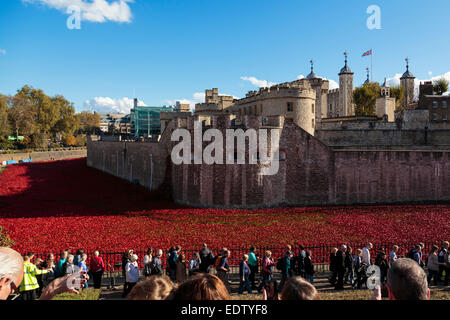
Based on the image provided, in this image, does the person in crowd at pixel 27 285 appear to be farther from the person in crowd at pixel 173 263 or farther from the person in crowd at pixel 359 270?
the person in crowd at pixel 359 270

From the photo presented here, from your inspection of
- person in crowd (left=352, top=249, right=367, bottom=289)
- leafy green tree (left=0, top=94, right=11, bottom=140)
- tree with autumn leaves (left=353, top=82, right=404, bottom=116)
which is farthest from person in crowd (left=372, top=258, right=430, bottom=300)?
leafy green tree (left=0, top=94, right=11, bottom=140)

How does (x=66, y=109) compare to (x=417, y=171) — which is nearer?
(x=417, y=171)

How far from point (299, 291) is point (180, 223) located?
18.0 metres

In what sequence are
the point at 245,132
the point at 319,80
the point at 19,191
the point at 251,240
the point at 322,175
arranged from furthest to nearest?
the point at 319,80 < the point at 19,191 < the point at 322,175 < the point at 245,132 < the point at 251,240

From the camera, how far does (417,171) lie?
88.3 feet

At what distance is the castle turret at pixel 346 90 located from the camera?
64188 mm

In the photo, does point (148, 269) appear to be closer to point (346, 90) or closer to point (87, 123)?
point (346, 90)

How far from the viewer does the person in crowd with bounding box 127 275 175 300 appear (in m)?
2.79

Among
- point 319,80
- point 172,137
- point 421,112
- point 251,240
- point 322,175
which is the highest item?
point 319,80

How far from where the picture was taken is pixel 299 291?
2779 millimetres

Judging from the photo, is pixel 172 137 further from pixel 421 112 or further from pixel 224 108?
pixel 421 112

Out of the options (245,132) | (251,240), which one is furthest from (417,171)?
(251,240)
